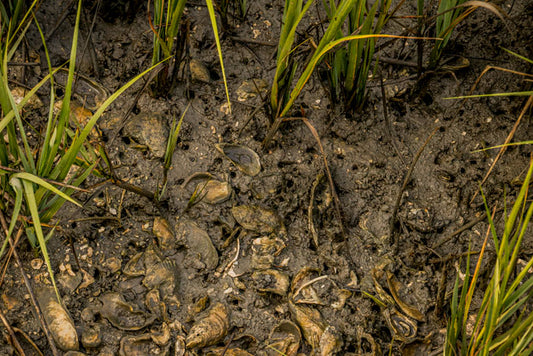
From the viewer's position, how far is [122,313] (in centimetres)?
162

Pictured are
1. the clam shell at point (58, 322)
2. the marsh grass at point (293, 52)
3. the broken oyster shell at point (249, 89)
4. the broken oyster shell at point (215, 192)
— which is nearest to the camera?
the marsh grass at point (293, 52)

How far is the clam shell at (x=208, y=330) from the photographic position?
1568 mm

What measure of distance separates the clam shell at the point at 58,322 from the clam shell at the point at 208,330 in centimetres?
36

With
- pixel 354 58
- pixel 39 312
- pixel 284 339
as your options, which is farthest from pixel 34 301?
pixel 354 58

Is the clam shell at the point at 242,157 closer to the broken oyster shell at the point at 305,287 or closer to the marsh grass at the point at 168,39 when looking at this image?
the marsh grass at the point at 168,39

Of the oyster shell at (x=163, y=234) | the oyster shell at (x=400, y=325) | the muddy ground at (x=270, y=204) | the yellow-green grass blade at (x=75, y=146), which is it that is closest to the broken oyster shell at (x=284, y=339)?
the muddy ground at (x=270, y=204)

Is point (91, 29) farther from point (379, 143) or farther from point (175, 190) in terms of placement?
point (379, 143)

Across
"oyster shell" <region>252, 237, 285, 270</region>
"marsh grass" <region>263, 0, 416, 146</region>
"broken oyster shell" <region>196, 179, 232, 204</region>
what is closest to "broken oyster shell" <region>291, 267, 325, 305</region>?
"oyster shell" <region>252, 237, 285, 270</region>

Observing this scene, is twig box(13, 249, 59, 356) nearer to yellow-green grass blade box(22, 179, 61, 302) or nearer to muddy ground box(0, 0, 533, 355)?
muddy ground box(0, 0, 533, 355)

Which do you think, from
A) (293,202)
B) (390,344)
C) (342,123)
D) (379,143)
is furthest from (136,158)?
(390,344)

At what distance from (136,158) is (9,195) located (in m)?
→ 0.46

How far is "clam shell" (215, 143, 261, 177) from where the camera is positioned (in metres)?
1.86

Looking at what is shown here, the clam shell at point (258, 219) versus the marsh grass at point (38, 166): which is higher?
the marsh grass at point (38, 166)

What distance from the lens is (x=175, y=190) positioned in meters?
1.82
